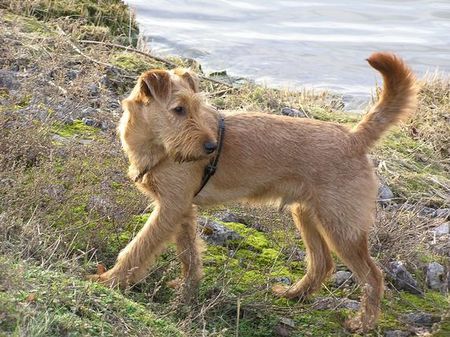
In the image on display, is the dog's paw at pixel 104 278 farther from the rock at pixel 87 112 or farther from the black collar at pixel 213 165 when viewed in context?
the rock at pixel 87 112

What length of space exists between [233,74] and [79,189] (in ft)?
21.8

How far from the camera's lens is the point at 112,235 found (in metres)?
6.17

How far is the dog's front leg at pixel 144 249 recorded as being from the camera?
5629mm

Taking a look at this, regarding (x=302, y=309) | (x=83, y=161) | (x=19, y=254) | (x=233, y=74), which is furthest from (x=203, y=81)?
(x=19, y=254)

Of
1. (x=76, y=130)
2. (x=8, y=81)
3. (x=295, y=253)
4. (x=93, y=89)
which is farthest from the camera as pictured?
(x=93, y=89)

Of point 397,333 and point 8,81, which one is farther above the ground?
point 8,81

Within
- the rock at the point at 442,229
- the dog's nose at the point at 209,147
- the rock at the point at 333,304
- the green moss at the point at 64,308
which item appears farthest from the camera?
the rock at the point at 442,229

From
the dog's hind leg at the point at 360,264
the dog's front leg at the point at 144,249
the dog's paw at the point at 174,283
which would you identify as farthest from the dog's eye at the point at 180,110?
the dog's hind leg at the point at 360,264

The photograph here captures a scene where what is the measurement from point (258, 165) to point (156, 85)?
844mm

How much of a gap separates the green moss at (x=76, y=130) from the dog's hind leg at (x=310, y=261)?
1.89m

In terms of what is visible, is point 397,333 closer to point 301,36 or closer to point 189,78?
point 189,78

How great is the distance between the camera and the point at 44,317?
4168 mm

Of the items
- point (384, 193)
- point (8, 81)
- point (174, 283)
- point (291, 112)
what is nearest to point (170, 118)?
point (174, 283)

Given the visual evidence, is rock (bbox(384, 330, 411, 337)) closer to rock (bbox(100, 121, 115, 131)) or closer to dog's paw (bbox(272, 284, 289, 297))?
dog's paw (bbox(272, 284, 289, 297))
